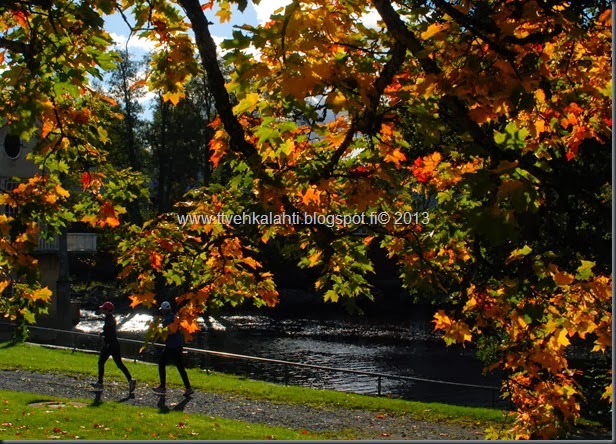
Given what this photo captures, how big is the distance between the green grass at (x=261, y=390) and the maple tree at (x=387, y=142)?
23.5 ft

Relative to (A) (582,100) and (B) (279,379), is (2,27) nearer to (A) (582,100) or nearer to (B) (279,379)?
(A) (582,100)

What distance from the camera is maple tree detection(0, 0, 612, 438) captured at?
516cm

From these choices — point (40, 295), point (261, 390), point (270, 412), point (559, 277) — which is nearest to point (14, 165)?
point (261, 390)

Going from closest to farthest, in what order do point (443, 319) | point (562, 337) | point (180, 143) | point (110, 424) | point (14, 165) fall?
1. point (562, 337)
2. point (443, 319)
3. point (110, 424)
4. point (14, 165)
5. point (180, 143)

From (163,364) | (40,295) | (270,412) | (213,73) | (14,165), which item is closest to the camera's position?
(213,73)

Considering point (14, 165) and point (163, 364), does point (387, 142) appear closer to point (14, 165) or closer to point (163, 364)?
point (163, 364)

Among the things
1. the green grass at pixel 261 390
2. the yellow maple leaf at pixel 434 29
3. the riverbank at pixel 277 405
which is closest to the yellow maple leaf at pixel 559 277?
the yellow maple leaf at pixel 434 29

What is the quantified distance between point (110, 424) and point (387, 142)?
7331 mm

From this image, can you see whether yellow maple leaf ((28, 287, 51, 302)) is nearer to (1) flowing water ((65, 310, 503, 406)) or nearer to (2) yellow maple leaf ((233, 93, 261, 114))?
(2) yellow maple leaf ((233, 93, 261, 114))

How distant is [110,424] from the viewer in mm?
11727

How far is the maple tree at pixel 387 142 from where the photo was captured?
5.16m

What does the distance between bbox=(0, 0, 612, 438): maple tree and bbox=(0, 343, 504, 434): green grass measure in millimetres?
7154

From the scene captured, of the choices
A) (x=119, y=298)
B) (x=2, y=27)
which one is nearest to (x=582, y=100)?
(x=2, y=27)

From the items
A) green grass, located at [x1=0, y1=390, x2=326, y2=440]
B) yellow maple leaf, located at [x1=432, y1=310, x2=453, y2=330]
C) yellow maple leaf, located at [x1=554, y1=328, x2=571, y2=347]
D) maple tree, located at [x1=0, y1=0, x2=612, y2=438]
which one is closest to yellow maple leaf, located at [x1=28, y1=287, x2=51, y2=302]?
maple tree, located at [x1=0, y1=0, x2=612, y2=438]
